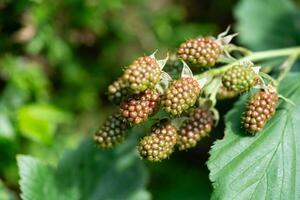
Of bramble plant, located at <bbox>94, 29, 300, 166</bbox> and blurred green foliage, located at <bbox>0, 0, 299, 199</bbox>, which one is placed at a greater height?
blurred green foliage, located at <bbox>0, 0, 299, 199</bbox>

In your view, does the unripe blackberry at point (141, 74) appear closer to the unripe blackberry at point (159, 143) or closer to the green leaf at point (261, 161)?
the unripe blackberry at point (159, 143)

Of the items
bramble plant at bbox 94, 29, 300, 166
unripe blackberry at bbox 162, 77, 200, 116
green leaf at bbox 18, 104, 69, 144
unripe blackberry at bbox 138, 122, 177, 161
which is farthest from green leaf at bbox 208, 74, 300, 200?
green leaf at bbox 18, 104, 69, 144

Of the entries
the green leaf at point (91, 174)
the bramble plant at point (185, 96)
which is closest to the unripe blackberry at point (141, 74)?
the bramble plant at point (185, 96)

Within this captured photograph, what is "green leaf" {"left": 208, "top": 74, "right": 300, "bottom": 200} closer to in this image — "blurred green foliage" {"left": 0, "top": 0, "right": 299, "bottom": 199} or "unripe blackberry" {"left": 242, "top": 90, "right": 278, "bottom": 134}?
"unripe blackberry" {"left": 242, "top": 90, "right": 278, "bottom": 134}

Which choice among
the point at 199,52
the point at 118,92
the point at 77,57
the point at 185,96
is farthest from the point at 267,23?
the point at 185,96

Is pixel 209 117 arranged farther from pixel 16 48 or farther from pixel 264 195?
pixel 16 48

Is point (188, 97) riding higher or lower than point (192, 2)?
lower

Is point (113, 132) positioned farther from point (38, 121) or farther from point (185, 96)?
point (38, 121)

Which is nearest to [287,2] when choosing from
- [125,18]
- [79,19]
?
[125,18]
